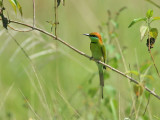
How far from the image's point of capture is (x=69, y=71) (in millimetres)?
5121

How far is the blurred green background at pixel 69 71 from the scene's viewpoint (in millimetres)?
2854

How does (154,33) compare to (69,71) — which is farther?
(69,71)

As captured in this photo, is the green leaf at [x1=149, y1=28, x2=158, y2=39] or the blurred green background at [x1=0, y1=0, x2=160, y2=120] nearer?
the green leaf at [x1=149, y1=28, x2=158, y2=39]

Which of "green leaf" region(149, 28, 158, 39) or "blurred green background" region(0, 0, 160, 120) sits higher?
"green leaf" region(149, 28, 158, 39)

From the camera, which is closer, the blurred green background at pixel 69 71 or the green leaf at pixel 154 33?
the green leaf at pixel 154 33

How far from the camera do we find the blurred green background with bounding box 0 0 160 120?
2.85 metres

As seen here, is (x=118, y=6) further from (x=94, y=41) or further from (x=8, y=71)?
(x=94, y=41)

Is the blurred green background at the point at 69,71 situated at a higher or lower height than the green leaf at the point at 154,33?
lower

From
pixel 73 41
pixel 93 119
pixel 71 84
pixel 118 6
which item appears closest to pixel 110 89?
pixel 93 119

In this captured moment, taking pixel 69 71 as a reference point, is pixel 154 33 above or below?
above

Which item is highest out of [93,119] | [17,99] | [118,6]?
[118,6]

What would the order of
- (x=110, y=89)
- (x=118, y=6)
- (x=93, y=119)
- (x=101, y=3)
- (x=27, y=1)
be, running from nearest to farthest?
(x=93, y=119) < (x=110, y=89) < (x=101, y=3) < (x=118, y=6) < (x=27, y=1)

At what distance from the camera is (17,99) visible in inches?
179

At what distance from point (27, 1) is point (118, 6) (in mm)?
1608
